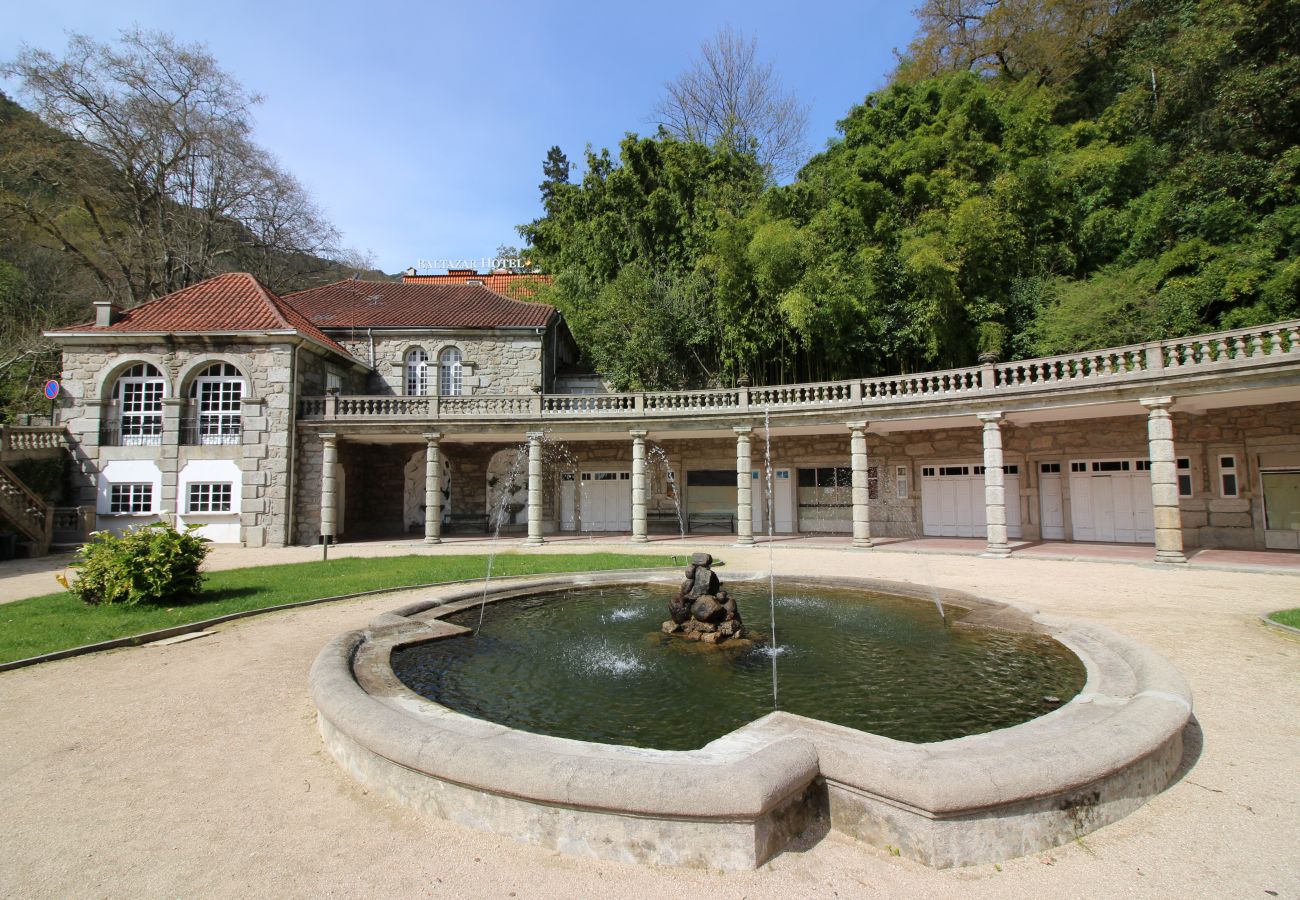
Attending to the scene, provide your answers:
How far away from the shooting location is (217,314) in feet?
66.5

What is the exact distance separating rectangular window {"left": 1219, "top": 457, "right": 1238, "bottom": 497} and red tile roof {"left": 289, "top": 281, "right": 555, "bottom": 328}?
69.8 ft

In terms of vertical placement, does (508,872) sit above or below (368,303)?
below

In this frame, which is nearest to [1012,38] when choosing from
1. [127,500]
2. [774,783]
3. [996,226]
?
[996,226]

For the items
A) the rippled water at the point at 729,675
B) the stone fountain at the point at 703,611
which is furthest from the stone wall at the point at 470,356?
the stone fountain at the point at 703,611

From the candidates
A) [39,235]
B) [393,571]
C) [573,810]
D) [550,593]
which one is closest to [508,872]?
[573,810]

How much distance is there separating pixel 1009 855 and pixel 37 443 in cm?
2534

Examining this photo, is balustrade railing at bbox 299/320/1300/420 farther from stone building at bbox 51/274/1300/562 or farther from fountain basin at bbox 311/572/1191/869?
fountain basin at bbox 311/572/1191/869

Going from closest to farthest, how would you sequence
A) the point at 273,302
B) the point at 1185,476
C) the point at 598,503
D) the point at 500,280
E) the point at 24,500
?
the point at 1185,476, the point at 24,500, the point at 273,302, the point at 598,503, the point at 500,280

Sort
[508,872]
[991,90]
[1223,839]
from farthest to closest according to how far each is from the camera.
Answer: [991,90] → [1223,839] → [508,872]

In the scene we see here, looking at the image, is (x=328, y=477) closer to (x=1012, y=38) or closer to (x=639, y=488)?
(x=639, y=488)

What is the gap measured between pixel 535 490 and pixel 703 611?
43.8ft

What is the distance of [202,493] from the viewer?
63.5 feet

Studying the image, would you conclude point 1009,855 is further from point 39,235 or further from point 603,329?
point 39,235

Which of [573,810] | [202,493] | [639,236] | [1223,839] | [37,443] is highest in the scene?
[639,236]
